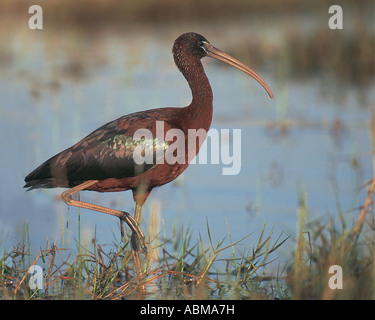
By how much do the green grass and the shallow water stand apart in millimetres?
296

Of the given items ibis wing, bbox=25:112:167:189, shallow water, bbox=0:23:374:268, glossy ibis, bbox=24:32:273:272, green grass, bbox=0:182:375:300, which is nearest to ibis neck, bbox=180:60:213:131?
glossy ibis, bbox=24:32:273:272

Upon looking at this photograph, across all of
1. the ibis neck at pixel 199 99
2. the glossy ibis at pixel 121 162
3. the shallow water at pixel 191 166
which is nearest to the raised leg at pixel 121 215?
the glossy ibis at pixel 121 162

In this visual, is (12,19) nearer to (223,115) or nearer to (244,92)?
(244,92)

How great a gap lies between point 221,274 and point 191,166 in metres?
3.92

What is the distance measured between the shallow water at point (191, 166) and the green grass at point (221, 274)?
30 cm

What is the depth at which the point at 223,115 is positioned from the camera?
1166 centimetres

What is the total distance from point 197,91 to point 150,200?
192cm

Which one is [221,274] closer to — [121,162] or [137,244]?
[137,244]

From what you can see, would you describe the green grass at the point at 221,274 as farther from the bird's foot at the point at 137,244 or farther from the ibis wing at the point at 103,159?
the ibis wing at the point at 103,159

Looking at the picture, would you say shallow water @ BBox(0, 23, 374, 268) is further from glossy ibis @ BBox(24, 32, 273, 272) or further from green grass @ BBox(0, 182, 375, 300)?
glossy ibis @ BBox(24, 32, 273, 272)

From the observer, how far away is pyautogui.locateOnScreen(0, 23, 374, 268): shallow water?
7.52m

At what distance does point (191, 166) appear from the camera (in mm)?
9234

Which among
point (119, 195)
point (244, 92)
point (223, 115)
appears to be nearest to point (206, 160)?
point (119, 195)

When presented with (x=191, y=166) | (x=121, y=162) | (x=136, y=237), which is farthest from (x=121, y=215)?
(x=191, y=166)
